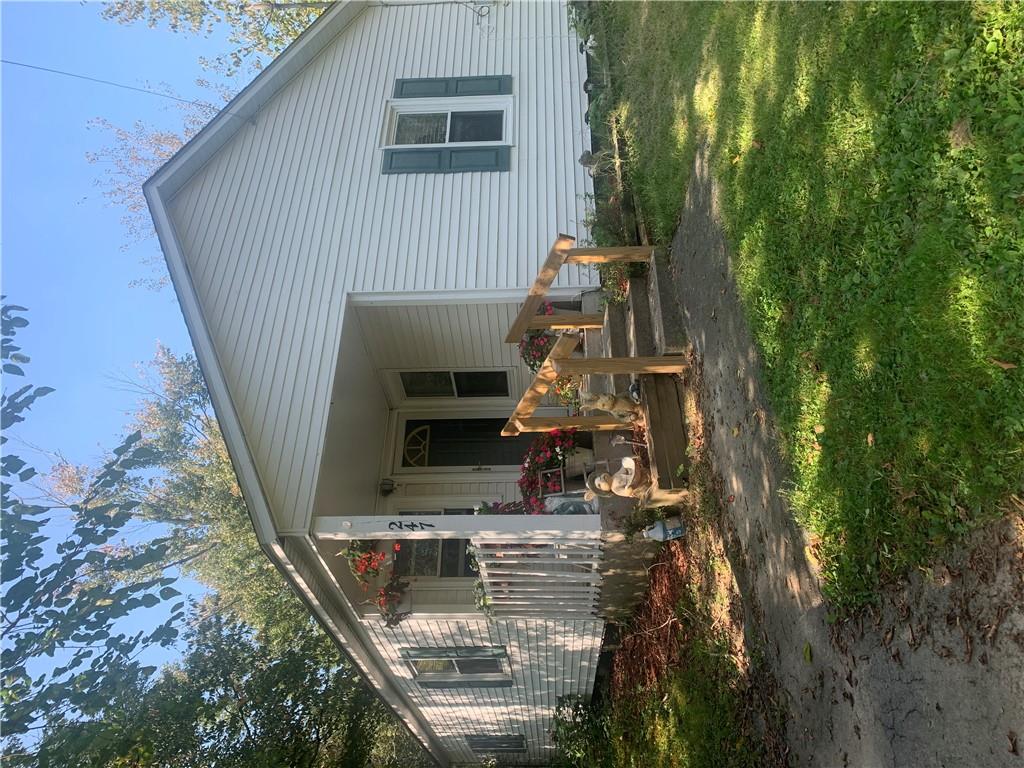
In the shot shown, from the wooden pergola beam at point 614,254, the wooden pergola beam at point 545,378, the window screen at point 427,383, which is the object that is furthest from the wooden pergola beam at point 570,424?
the window screen at point 427,383

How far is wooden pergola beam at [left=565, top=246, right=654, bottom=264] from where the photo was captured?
613cm

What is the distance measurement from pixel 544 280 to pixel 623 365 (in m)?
1.27

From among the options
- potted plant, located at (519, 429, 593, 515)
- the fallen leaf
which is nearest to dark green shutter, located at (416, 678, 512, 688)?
potted plant, located at (519, 429, 593, 515)

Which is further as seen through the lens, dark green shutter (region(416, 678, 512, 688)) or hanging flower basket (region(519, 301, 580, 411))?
dark green shutter (region(416, 678, 512, 688))

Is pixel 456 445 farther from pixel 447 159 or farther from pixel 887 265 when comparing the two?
pixel 887 265

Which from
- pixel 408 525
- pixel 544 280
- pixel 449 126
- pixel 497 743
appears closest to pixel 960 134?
pixel 544 280

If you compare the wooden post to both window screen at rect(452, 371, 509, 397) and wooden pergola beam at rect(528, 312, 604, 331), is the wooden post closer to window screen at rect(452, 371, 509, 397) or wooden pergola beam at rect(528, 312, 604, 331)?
wooden pergola beam at rect(528, 312, 604, 331)

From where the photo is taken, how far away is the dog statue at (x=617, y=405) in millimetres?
5766

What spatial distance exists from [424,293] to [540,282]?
2.21 metres

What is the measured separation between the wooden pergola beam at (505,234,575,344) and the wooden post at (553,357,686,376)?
1.03 meters

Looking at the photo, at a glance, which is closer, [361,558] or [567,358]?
[567,358]

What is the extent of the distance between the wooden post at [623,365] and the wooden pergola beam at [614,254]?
1.30 metres

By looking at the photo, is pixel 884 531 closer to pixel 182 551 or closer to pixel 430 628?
pixel 430 628

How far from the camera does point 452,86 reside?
920 centimetres
